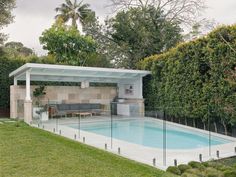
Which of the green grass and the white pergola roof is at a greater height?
the white pergola roof

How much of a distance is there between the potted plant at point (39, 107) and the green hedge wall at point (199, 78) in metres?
6.33

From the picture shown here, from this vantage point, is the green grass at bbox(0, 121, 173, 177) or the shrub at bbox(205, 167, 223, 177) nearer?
the shrub at bbox(205, 167, 223, 177)

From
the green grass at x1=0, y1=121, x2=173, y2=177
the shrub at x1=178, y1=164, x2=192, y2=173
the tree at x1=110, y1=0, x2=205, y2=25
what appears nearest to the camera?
the green grass at x1=0, y1=121, x2=173, y2=177

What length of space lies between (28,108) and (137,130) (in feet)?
19.4

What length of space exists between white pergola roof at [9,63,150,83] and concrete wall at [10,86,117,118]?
65 cm

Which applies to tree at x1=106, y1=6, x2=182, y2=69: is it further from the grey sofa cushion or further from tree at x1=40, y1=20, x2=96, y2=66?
the grey sofa cushion

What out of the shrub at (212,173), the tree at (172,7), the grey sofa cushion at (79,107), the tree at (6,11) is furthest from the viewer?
the tree at (172,7)

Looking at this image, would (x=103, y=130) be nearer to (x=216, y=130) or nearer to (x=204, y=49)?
(x=216, y=130)

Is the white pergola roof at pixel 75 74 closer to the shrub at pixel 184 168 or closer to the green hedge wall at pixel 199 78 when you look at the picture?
the green hedge wall at pixel 199 78

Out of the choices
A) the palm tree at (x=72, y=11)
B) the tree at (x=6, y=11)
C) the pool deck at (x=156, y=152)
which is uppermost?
the palm tree at (x=72, y=11)

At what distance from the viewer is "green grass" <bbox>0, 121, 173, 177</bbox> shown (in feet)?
18.9

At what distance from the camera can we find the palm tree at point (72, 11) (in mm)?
35906

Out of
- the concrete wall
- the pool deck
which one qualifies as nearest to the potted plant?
the concrete wall

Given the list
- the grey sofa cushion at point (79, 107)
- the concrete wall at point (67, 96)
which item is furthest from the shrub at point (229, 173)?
the concrete wall at point (67, 96)
